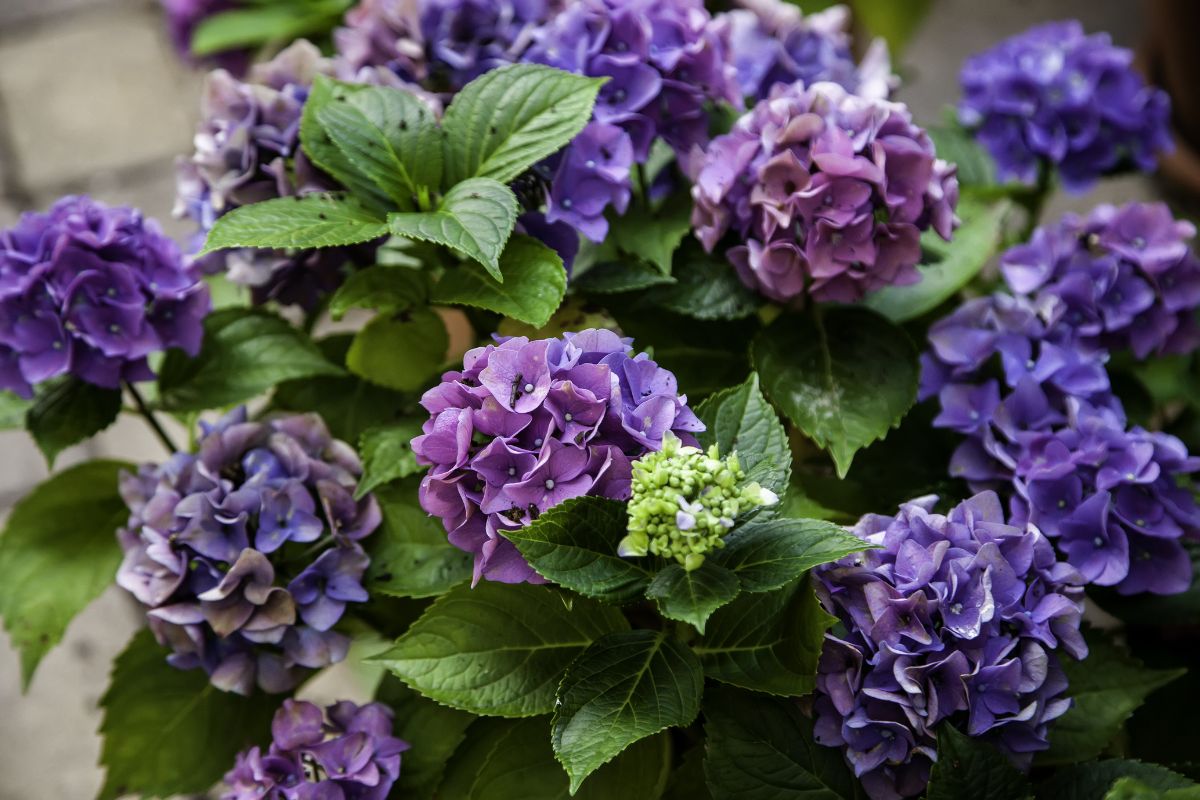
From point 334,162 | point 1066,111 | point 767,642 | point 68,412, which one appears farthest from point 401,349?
point 1066,111

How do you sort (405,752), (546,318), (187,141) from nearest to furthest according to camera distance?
1. (546,318)
2. (405,752)
3. (187,141)

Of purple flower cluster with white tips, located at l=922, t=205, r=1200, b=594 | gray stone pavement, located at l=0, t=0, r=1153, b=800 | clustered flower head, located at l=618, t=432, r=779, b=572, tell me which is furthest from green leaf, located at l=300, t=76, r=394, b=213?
gray stone pavement, located at l=0, t=0, r=1153, b=800

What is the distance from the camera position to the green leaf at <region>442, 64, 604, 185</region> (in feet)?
2.84

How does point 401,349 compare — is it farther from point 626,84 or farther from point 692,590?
point 692,590

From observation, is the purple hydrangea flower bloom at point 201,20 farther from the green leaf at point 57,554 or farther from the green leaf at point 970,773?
the green leaf at point 970,773

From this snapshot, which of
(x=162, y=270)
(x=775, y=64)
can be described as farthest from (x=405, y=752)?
(x=775, y=64)

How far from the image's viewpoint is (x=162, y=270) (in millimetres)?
954

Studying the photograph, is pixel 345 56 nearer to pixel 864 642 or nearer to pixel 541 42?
pixel 541 42

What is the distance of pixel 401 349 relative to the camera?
0.97 m

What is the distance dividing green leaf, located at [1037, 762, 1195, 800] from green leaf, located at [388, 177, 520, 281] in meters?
0.51

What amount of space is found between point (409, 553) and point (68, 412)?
1.04ft

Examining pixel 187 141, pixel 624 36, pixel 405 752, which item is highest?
pixel 624 36

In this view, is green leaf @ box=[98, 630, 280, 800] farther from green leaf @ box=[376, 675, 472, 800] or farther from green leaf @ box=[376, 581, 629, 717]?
green leaf @ box=[376, 581, 629, 717]

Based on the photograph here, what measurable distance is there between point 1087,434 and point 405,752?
0.57 meters
